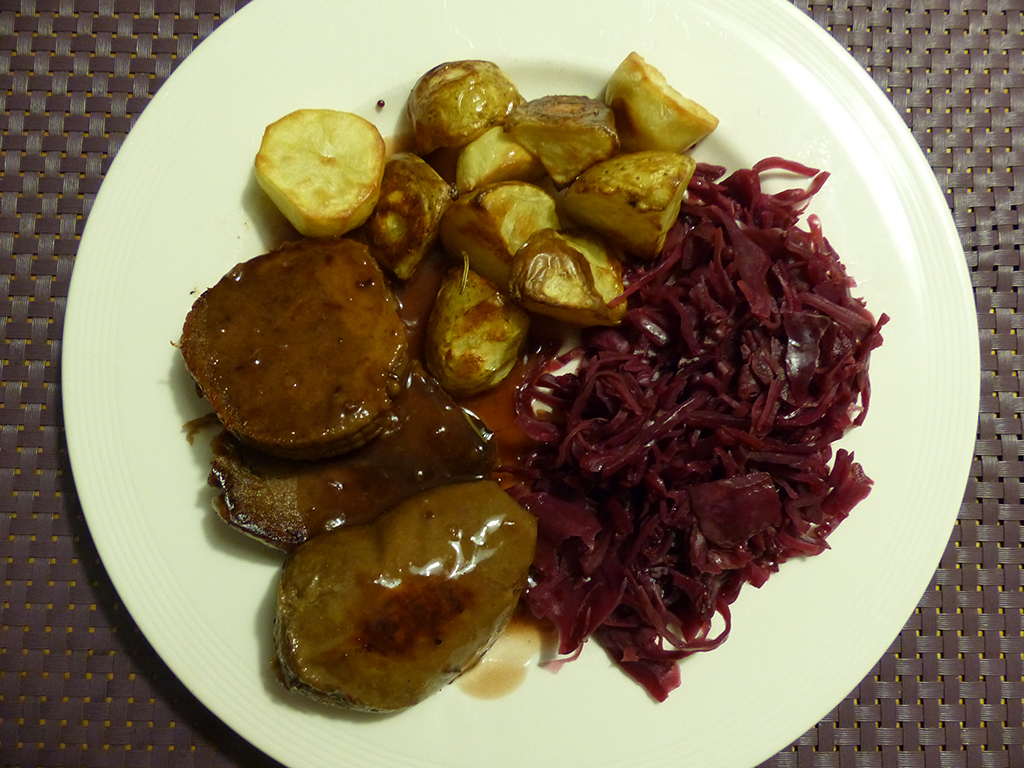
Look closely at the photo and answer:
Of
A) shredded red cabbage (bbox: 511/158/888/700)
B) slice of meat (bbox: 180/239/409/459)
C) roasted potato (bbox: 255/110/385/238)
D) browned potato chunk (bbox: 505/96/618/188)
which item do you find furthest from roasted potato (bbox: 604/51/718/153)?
slice of meat (bbox: 180/239/409/459)

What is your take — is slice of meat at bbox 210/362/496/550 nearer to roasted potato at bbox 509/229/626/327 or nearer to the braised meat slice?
the braised meat slice

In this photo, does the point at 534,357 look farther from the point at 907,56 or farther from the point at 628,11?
the point at 907,56

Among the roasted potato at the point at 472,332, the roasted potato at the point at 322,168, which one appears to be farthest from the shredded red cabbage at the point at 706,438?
the roasted potato at the point at 322,168

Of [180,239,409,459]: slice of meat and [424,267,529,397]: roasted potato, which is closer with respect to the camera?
[180,239,409,459]: slice of meat

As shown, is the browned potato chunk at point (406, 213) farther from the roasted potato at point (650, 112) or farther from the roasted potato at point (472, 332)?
the roasted potato at point (650, 112)

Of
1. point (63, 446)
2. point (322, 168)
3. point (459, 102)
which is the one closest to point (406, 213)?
point (322, 168)

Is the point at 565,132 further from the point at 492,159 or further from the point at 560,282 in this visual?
the point at 560,282
